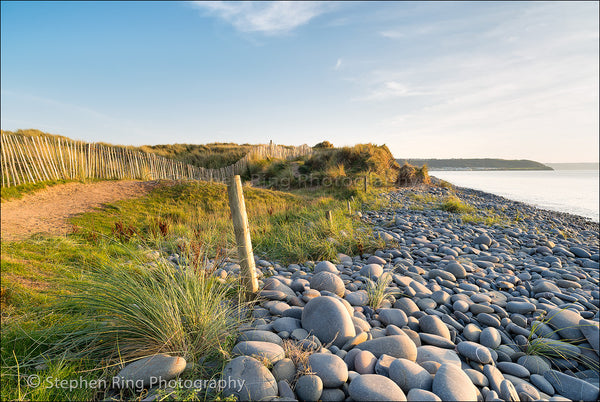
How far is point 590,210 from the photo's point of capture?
1391cm

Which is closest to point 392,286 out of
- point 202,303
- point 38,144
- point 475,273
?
point 475,273

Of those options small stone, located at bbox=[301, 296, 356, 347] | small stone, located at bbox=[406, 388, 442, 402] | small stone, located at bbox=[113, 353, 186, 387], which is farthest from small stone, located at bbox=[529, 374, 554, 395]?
small stone, located at bbox=[113, 353, 186, 387]

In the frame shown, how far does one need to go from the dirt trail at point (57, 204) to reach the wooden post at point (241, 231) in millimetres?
5293

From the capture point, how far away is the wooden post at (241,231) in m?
2.98

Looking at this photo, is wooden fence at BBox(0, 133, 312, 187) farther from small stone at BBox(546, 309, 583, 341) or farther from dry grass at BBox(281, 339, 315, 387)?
small stone at BBox(546, 309, 583, 341)

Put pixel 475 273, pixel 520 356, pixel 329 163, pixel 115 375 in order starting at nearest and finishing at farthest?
pixel 115 375, pixel 520 356, pixel 475 273, pixel 329 163

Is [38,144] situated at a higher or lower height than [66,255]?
higher

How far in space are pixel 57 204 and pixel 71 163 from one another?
3.44m

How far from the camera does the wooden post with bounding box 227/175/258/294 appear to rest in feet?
9.79

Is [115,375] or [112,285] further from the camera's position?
[112,285]

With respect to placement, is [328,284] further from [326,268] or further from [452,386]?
[452,386]

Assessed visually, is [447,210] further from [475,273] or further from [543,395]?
[543,395]

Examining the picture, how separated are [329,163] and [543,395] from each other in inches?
667

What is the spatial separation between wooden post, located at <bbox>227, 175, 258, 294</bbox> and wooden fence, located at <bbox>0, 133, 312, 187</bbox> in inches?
386
